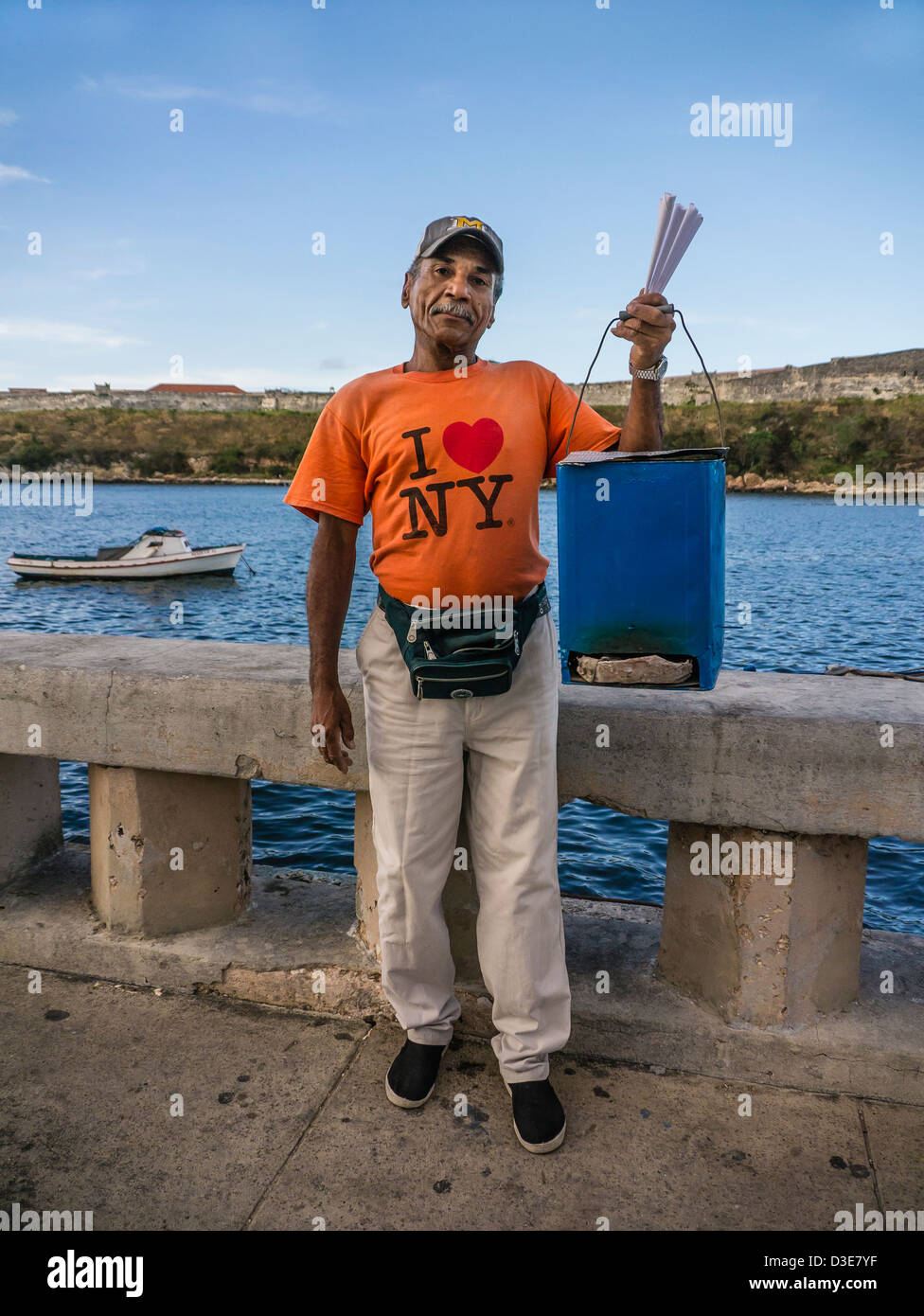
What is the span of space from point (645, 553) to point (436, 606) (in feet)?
1.75

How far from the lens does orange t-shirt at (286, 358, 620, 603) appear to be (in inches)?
90.3

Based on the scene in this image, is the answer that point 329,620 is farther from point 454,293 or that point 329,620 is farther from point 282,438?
point 282,438

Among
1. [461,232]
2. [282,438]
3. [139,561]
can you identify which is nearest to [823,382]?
[282,438]

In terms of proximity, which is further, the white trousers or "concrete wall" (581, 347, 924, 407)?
"concrete wall" (581, 347, 924, 407)

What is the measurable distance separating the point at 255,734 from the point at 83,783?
832 cm

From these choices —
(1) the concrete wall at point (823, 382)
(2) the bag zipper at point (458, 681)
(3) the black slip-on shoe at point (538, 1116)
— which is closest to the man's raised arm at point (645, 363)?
(2) the bag zipper at point (458, 681)

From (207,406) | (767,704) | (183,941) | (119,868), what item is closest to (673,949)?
(767,704)

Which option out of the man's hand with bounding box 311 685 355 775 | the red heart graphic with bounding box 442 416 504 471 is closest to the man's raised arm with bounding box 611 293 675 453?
the red heart graphic with bounding box 442 416 504 471

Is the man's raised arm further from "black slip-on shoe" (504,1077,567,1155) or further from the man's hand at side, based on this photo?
"black slip-on shoe" (504,1077,567,1155)

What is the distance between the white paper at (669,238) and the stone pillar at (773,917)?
4.67ft

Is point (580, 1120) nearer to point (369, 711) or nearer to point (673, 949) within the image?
point (673, 949)

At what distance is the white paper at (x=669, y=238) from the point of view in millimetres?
1981

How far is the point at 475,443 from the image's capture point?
2.29m
